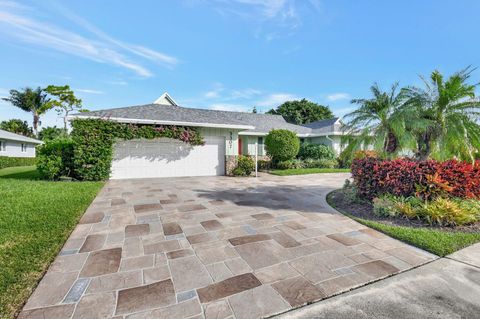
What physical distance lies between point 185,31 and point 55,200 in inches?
298

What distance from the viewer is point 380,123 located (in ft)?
18.8

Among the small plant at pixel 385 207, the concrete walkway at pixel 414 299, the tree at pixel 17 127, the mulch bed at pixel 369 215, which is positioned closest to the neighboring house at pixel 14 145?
the tree at pixel 17 127

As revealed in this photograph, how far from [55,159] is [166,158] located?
14.5 ft

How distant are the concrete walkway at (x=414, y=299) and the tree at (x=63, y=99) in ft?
130

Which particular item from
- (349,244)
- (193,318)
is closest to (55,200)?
(193,318)

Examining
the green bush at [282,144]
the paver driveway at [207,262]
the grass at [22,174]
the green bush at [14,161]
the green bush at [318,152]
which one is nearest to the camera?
the paver driveway at [207,262]

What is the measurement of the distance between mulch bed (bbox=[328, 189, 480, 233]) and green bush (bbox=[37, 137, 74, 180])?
10425 mm

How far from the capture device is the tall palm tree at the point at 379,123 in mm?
5434

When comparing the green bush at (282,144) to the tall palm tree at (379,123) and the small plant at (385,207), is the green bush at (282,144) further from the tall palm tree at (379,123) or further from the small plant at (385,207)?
the small plant at (385,207)

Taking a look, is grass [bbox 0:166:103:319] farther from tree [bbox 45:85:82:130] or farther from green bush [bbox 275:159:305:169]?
tree [bbox 45:85:82:130]

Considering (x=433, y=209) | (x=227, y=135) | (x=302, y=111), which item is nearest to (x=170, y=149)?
(x=227, y=135)

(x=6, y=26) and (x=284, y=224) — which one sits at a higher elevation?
(x=6, y=26)

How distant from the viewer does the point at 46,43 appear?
8.70 meters

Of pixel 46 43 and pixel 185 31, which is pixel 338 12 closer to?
pixel 185 31
